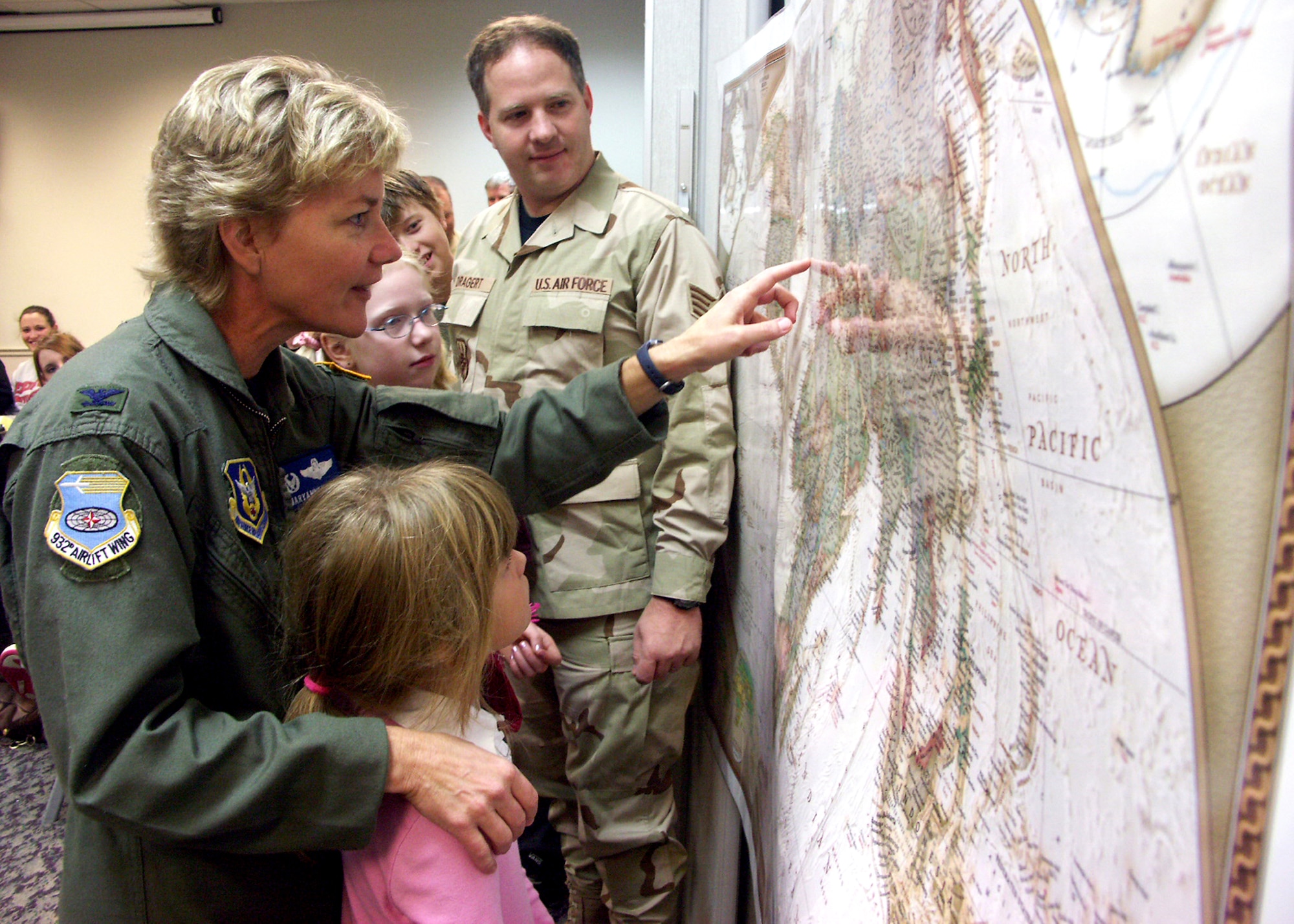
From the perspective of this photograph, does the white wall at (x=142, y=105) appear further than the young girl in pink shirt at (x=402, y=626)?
Yes

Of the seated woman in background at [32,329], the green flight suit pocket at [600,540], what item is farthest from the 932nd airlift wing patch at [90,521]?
the seated woman in background at [32,329]

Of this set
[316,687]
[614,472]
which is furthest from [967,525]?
[614,472]

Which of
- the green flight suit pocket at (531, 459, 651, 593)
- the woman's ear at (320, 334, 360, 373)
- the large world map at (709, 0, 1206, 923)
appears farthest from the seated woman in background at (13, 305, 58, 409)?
the large world map at (709, 0, 1206, 923)

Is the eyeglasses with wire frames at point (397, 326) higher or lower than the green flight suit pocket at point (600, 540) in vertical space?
higher

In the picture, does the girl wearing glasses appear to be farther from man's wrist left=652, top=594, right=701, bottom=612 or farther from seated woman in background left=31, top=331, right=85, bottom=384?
seated woman in background left=31, top=331, right=85, bottom=384

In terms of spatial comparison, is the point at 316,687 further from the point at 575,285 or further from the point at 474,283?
the point at 474,283

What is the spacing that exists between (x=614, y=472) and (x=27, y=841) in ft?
7.48

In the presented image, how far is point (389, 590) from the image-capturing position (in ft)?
2.72

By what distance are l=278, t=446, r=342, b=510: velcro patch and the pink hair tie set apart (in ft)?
0.76

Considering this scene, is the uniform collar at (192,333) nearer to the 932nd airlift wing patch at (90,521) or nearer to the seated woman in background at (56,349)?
the 932nd airlift wing patch at (90,521)

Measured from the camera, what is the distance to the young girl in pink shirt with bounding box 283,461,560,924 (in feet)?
2.63

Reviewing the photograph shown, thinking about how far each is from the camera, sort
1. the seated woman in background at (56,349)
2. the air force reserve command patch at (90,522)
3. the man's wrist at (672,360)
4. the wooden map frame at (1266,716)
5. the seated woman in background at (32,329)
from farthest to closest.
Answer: the seated woman in background at (32,329), the seated woman in background at (56,349), the man's wrist at (672,360), the air force reserve command patch at (90,522), the wooden map frame at (1266,716)

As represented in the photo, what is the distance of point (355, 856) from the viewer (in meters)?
0.86

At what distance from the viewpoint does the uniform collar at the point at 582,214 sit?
5.14ft
